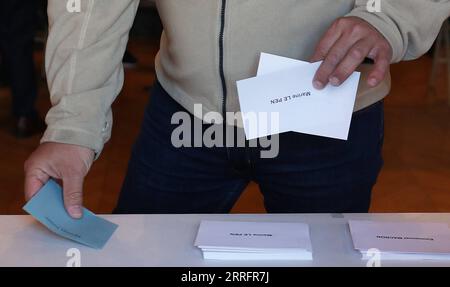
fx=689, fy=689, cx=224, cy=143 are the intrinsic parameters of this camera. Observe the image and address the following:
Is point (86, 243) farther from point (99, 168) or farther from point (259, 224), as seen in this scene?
point (99, 168)

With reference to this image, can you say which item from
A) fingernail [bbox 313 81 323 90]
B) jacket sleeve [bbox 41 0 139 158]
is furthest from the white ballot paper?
jacket sleeve [bbox 41 0 139 158]

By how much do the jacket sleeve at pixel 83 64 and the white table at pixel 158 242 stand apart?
0.50 ft

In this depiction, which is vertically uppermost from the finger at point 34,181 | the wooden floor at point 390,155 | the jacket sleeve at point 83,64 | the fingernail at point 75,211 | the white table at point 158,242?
the jacket sleeve at point 83,64

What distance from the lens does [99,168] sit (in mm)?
3143

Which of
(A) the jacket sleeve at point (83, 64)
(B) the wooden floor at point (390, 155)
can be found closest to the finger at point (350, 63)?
(A) the jacket sleeve at point (83, 64)

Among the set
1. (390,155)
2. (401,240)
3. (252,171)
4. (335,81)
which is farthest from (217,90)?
(390,155)

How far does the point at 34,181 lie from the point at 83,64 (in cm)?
21

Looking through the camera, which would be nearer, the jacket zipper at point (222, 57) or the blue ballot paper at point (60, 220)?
the blue ballot paper at point (60, 220)

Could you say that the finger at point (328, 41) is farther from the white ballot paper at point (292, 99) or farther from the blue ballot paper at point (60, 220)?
the blue ballot paper at point (60, 220)

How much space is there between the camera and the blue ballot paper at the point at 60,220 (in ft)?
3.29

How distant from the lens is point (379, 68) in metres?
0.96

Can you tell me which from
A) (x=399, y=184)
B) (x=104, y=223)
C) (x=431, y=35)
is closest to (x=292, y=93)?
(x=431, y=35)
